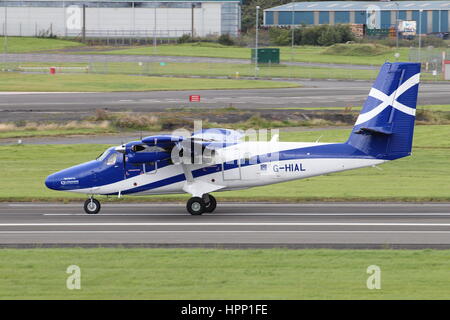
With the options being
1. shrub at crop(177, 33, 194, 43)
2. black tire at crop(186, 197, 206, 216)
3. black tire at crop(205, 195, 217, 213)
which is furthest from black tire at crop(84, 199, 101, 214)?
shrub at crop(177, 33, 194, 43)

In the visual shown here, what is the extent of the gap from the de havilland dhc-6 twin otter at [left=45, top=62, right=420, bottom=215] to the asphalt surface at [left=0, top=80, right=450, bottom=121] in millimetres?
26801

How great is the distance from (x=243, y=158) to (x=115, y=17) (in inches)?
4220

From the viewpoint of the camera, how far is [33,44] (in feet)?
417

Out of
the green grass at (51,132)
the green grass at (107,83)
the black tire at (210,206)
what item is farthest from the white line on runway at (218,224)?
the green grass at (107,83)

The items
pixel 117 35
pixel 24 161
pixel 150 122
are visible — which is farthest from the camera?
pixel 117 35

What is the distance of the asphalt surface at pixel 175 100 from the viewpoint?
58000 millimetres

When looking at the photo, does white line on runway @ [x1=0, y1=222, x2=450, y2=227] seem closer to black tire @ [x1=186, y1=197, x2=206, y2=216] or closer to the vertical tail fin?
black tire @ [x1=186, y1=197, x2=206, y2=216]

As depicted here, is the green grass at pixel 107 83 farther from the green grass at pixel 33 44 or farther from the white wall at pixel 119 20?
the white wall at pixel 119 20

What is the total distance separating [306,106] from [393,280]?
149 ft

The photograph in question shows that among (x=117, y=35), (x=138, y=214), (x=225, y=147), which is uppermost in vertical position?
(x=117, y=35)

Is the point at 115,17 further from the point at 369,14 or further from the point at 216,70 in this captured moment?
the point at 369,14

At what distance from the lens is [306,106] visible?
2454 inches

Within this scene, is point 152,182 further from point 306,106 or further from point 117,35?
point 117,35
